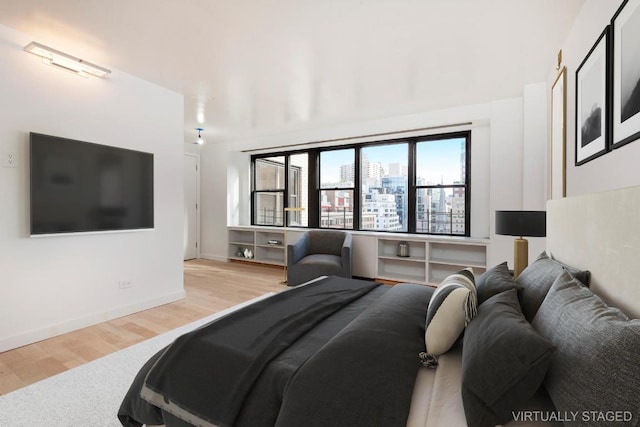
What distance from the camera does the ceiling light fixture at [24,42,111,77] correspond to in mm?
2559

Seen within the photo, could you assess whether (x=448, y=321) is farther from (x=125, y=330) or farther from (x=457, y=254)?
(x=457, y=254)

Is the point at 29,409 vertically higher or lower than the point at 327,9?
lower

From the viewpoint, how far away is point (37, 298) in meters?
2.69

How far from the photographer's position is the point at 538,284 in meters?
1.52

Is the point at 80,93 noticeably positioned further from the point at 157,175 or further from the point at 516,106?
the point at 516,106

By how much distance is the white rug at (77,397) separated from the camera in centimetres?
171

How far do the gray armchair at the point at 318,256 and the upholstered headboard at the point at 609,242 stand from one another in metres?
2.84

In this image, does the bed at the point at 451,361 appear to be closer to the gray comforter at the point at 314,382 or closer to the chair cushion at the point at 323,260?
the gray comforter at the point at 314,382

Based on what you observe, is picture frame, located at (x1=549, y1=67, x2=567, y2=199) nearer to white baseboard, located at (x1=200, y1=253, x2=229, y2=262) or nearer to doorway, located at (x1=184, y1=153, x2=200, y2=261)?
white baseboard, located at (x1=200, y1=253, x2=229, y2=262)

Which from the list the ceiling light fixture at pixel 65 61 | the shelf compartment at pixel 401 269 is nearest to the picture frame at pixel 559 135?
the shelf compartment at pixel 401 269

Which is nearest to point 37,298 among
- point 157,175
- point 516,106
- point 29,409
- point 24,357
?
point 24,357

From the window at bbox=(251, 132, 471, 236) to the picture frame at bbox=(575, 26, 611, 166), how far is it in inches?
96.7

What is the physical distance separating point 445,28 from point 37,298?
4.01 m

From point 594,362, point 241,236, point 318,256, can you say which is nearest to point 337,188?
point 318,256
